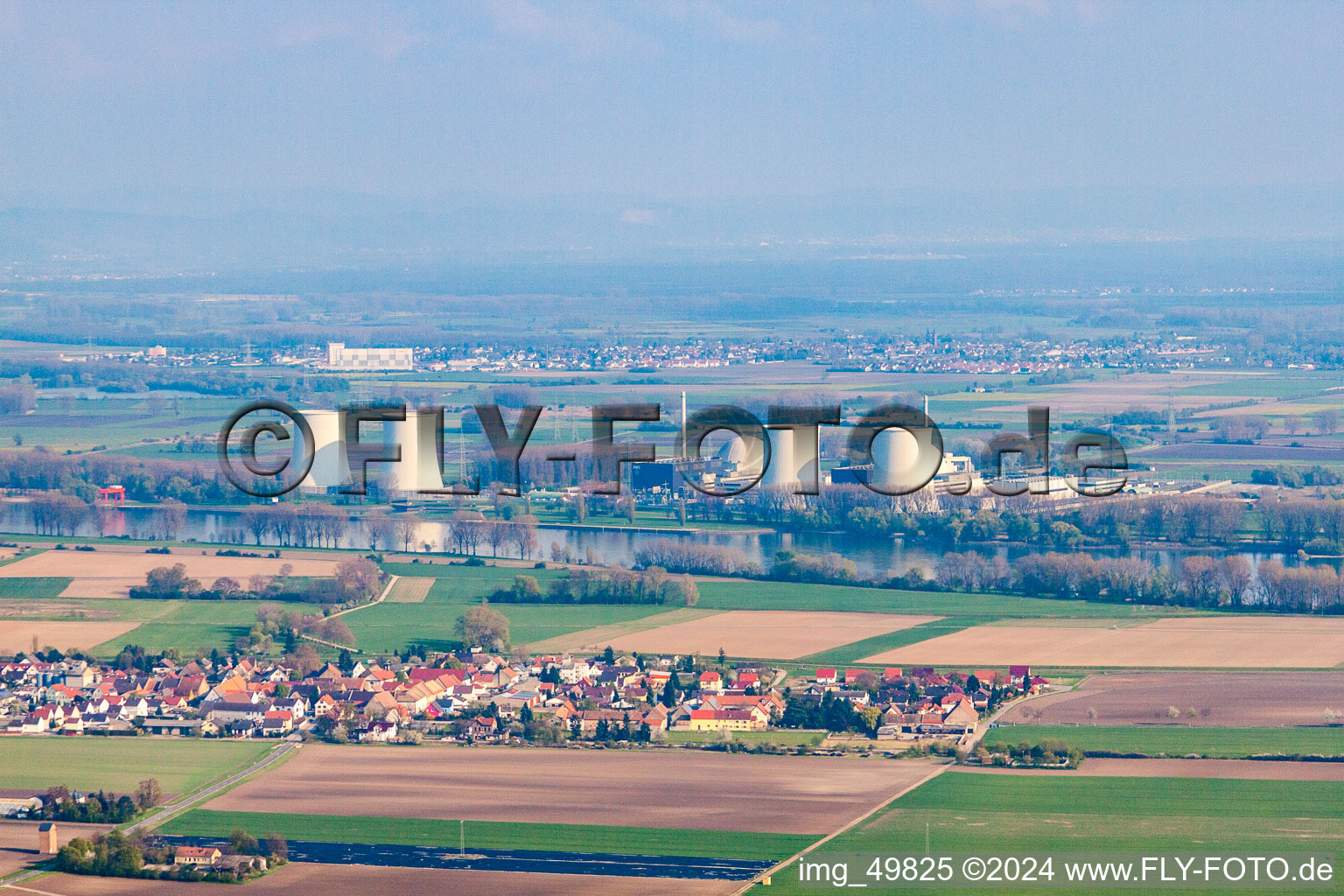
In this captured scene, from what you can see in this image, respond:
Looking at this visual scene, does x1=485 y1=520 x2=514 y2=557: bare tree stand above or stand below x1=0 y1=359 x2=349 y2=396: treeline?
below

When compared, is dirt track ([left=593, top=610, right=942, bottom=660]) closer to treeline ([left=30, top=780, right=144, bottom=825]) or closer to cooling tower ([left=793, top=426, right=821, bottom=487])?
treeline ([left=30, top=780, right=144, bottom=825])

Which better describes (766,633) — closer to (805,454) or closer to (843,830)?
(843,830)

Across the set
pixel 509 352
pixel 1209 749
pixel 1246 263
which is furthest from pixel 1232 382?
pixel 1246 263

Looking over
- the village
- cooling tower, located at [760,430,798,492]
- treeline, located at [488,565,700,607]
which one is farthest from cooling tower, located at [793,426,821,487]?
the village

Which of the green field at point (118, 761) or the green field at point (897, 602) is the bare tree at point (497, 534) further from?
the green field at point (118, 761)

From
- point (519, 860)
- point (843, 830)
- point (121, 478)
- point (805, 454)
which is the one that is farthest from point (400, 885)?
point (121, 478)

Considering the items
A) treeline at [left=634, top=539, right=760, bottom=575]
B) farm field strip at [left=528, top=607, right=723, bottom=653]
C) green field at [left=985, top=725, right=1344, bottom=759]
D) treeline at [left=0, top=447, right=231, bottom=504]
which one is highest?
treeline at [left=0, top=447, right=231, bottom=504]
